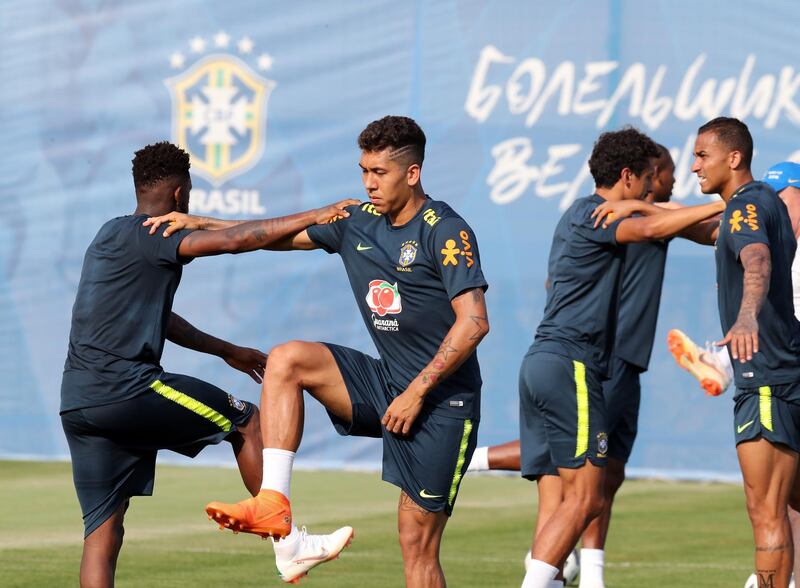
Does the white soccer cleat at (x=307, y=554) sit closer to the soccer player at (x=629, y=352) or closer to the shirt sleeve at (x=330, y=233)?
the shirt sleeve at (x=330, y=233)

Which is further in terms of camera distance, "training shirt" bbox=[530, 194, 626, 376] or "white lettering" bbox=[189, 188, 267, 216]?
"white lettering" bbox=[189, 188, 267, 216]

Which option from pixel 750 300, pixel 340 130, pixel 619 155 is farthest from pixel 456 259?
pixel 340 130

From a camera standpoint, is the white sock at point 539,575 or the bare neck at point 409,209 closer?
the bare neck at point 409,209

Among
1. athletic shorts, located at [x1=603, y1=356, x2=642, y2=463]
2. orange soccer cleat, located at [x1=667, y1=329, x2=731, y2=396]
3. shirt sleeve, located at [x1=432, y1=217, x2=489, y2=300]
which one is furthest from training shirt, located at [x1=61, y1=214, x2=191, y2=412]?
orange soccer cleat, located at [x1=667, y1=329, x2=731, y2=396]

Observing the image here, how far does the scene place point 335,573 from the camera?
365 inches

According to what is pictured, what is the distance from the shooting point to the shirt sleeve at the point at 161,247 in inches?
273

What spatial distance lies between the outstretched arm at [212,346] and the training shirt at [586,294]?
1472 mm

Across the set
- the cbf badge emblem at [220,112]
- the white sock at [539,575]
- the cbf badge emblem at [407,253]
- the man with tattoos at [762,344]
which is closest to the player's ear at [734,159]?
the man with tattoos at [762,344]

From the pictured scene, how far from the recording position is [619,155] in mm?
8023

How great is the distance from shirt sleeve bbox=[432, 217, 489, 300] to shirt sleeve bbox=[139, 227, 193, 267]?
1168 mm

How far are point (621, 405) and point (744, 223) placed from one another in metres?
1.83

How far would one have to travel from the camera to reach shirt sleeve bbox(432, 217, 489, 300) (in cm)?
654

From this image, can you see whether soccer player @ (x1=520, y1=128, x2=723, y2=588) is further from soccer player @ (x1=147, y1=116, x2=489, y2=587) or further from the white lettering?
the white lettering

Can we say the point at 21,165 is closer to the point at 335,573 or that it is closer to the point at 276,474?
the point at 335,573
